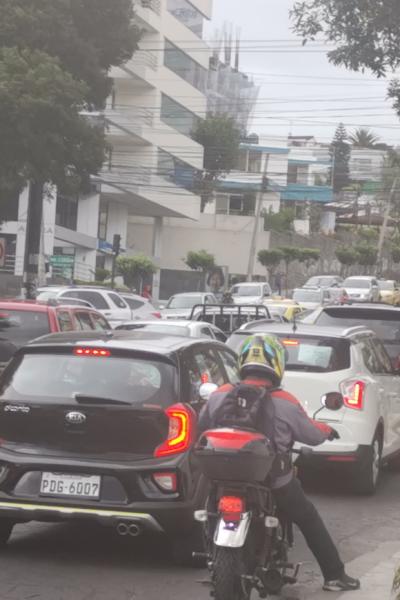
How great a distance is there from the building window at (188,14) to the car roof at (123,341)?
56555 millimetres

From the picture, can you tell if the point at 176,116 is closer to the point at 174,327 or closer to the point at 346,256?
the point at 346,256

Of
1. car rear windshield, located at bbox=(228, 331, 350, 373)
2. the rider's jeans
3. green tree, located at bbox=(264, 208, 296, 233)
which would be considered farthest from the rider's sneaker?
green tree, located at bbox=(264, 208, 296, 233)

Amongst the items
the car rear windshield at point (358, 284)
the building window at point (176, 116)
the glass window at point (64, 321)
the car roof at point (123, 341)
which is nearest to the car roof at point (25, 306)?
the glass window at point (64, 321)

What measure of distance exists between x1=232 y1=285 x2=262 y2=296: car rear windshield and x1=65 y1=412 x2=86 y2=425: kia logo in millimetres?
41281

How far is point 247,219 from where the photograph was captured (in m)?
74.8

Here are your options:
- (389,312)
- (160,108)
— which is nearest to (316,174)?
(160,108)

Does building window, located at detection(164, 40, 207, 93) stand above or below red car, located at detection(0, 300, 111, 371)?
above

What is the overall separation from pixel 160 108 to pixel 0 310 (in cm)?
4765

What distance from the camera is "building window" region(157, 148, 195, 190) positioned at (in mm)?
61812

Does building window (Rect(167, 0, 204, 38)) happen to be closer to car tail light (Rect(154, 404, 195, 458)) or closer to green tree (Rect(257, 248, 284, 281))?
green tree (Rect(257, 248, 284, 281))

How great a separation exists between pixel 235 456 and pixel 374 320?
11.0m

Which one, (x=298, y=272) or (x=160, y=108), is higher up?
(x=160, y=108)

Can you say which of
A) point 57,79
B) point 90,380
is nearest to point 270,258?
point 57,79

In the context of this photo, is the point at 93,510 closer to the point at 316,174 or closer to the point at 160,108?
the point at 160,108
